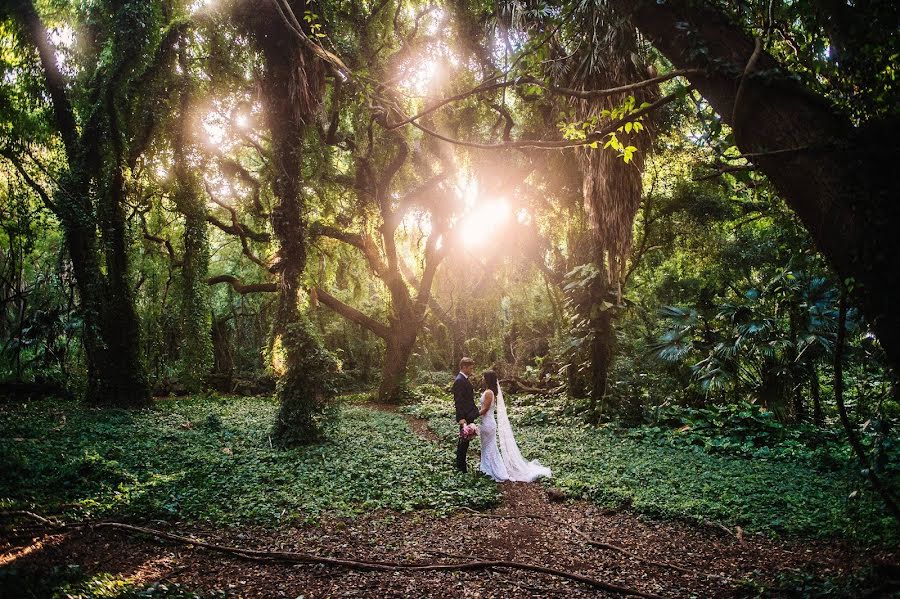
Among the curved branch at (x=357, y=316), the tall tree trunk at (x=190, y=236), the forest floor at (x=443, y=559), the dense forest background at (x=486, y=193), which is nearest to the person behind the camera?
the dense forest background at (x=486, y=193)

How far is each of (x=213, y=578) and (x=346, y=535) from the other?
1320 millimetres

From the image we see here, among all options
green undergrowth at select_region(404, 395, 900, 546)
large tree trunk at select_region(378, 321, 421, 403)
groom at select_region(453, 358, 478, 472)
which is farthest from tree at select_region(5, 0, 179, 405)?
groom at select_region(453, 358, 478, 472)

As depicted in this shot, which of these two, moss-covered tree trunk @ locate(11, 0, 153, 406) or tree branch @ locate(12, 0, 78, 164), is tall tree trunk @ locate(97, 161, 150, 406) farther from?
tree branch @ locate(12, 0, 78, 164)

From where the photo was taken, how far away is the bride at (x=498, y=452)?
24.2 ft

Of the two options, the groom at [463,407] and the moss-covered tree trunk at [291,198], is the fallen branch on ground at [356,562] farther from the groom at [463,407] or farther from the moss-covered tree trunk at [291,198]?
the moss-covered tree trunk at [291,198]

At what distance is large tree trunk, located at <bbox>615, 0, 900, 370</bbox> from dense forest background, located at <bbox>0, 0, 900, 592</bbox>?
1 centimetres

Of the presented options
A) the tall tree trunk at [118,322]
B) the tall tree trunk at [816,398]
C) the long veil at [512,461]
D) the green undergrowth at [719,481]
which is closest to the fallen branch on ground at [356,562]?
the green undergrowth at [719,481]

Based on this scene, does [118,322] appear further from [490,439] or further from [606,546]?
[606,546]

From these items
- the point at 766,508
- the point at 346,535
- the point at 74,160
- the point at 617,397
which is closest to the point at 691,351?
the point at 617,397

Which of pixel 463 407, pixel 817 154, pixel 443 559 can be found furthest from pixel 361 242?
pixel 817 154

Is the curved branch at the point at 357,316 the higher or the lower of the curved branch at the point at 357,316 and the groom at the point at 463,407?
the higher

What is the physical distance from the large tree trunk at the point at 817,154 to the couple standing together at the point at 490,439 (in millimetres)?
5102

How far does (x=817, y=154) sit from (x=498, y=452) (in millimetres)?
5977

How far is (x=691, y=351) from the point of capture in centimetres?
1099
